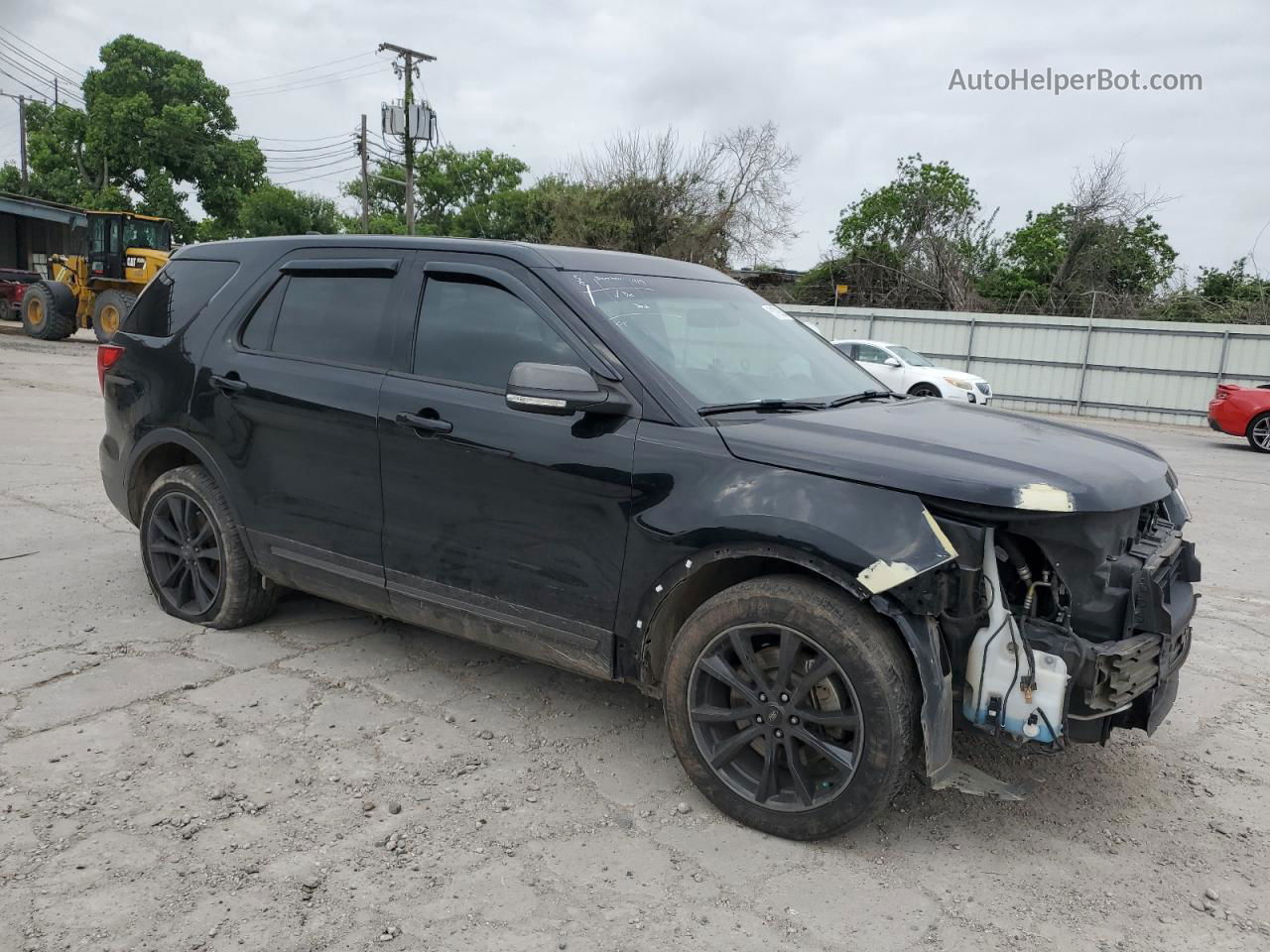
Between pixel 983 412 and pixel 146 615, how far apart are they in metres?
3.99

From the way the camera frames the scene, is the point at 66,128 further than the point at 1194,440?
Yes

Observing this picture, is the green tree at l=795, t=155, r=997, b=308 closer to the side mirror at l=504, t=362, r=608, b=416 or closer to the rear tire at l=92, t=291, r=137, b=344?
the rear tire at l=92, t=291, r=137, b=344

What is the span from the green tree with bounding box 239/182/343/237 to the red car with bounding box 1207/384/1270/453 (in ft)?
157

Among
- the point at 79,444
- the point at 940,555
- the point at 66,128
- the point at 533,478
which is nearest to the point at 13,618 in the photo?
the point at 533,478

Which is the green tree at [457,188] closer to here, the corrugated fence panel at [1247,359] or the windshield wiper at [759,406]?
the corrugated fence panel at [1247,359]

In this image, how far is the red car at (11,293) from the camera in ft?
93.8

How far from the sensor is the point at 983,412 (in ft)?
11.9

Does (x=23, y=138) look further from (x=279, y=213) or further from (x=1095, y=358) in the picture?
(x=1095, y=358)

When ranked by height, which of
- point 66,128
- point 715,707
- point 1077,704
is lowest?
point 715,707

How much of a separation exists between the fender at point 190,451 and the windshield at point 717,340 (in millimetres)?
1957

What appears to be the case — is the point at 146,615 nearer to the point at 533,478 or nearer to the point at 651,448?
the point at 533,478

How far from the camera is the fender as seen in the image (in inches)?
166

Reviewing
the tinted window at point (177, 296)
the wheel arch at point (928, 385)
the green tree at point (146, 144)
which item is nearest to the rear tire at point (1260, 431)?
the wheel arch at point (928, 385)

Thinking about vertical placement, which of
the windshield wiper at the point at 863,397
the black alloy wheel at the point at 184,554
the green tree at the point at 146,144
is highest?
the green tree at the point at 146,144
